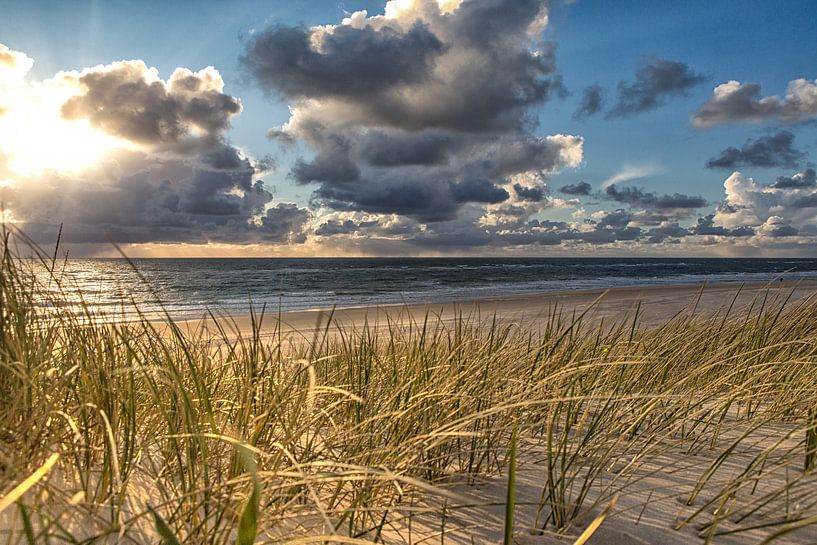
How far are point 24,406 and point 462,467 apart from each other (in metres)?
1.60

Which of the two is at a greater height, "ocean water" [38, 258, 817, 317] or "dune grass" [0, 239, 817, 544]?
"dune grass" [0, 239, 817, 544]

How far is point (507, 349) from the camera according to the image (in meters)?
3.68

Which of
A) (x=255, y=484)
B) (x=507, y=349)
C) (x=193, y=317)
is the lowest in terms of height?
(x=193, y=317)

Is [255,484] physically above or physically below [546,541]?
above

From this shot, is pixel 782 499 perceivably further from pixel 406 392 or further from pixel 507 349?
pixel 507 349

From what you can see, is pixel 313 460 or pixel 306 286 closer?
pixel 313 460

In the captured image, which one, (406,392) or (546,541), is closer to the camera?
(546,541)

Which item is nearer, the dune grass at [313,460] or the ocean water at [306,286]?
the dune grass at [313,460]

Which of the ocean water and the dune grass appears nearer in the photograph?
A: the dune grass

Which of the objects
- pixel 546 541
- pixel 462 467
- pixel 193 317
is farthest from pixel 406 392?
pixel 193 317

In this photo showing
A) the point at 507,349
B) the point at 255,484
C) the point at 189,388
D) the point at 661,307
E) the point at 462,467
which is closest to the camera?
the point at 255,484

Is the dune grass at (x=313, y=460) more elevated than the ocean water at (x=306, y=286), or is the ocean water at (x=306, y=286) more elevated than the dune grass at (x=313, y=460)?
the dune grass at (x=313, y=460)

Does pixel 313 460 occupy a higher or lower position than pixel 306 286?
higher

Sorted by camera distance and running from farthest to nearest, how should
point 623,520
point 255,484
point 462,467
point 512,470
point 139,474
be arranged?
point 462,467
point 139,474
point 623,520
point 512,470
point 255,484
